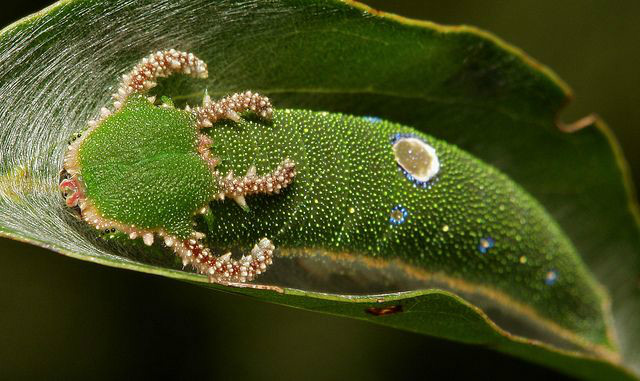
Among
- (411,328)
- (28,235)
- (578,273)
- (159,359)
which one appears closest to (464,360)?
(578,273)

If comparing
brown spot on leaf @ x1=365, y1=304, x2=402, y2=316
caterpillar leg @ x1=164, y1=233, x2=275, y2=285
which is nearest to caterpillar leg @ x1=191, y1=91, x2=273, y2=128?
→ caterpillar leg @ x1=164, y1=233, x2=275, y2=285

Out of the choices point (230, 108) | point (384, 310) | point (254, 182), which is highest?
point (230, 108)

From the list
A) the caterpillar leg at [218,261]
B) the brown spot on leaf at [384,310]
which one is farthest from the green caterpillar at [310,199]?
the brown spot on leaf at [384,310]

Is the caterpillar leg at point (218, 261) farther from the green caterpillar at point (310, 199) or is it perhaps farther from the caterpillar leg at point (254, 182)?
the caterpillar leg at point (254, 182)

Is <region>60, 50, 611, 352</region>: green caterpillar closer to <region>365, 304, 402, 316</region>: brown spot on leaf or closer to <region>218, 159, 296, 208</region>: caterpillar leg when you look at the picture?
<region>218, 159, 296, 208</region>: caterpillar leg

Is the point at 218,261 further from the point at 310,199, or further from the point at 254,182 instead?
the point at 310,199

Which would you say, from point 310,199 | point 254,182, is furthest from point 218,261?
point 310,199

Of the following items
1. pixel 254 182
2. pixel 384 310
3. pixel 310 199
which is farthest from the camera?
pixel 310 199

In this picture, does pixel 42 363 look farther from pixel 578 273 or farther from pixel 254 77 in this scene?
pixel 578 273
